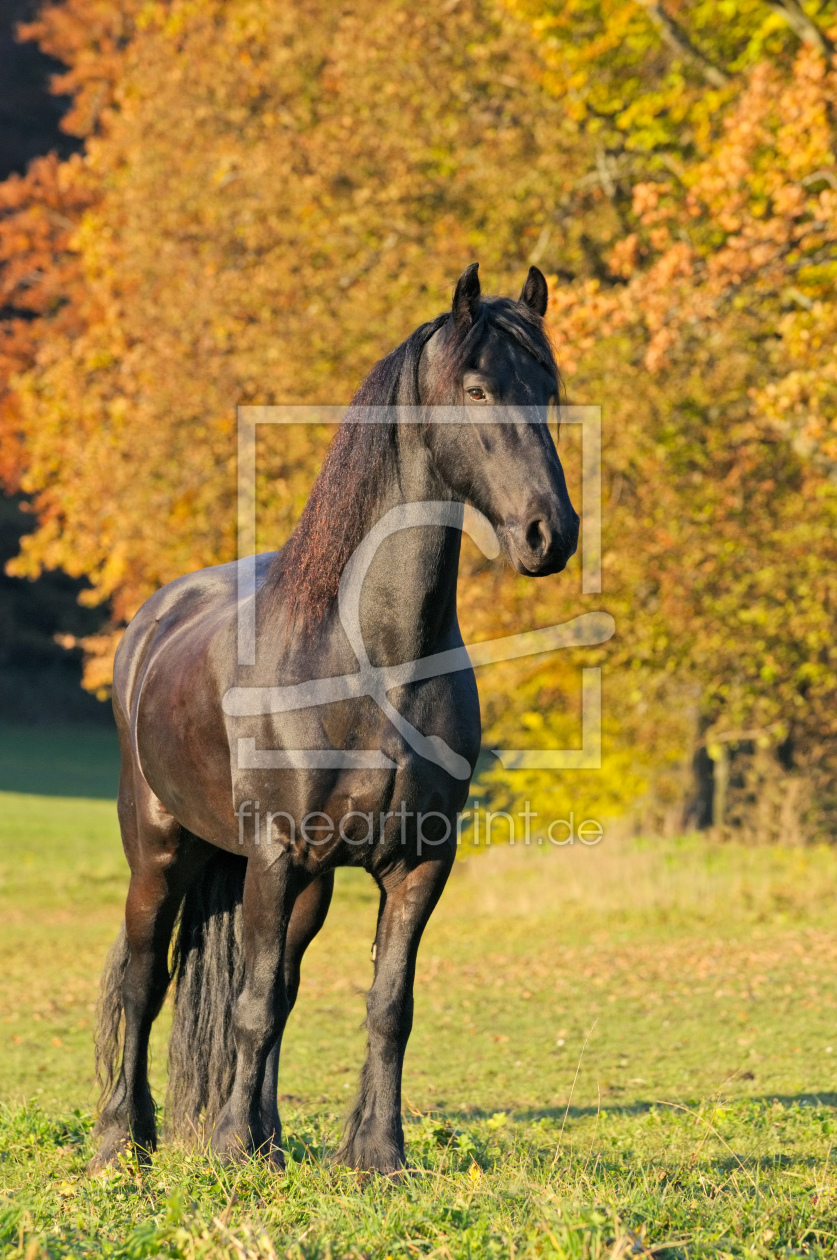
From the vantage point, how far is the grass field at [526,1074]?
328cm

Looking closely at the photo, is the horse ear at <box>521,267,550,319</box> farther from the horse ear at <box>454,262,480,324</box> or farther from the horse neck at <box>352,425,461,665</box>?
the horse neck at <box>352,425,461,665</box>

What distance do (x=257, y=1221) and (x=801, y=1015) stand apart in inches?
236

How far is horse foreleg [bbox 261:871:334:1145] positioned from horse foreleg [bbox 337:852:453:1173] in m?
0.30

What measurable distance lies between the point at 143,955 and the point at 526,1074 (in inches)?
121

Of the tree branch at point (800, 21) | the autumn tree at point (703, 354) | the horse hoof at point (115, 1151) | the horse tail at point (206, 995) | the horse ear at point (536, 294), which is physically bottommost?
the horse hoof at point (115, 1151)

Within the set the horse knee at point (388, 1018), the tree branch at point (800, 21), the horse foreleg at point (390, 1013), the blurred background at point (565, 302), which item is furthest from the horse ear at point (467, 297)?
the tree branch at point (800, 21)

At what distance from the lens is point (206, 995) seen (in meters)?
4.78

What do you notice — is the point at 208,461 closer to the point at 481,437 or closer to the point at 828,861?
the point at 828,861

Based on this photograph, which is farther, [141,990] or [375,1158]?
[141,990]

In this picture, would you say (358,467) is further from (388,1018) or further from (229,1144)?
(229,1144)

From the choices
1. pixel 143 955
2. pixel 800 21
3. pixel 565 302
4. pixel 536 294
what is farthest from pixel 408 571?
pixel 800 21

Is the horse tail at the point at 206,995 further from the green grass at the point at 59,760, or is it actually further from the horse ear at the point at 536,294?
the green grass at the point at 59,760

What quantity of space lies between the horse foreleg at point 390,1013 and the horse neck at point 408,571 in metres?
0.67

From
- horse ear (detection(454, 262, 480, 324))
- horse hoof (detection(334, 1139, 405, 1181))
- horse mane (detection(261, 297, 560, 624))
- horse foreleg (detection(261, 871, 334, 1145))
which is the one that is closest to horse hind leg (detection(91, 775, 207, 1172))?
horse foreleg (detection(261, 871, 334, 1145))
